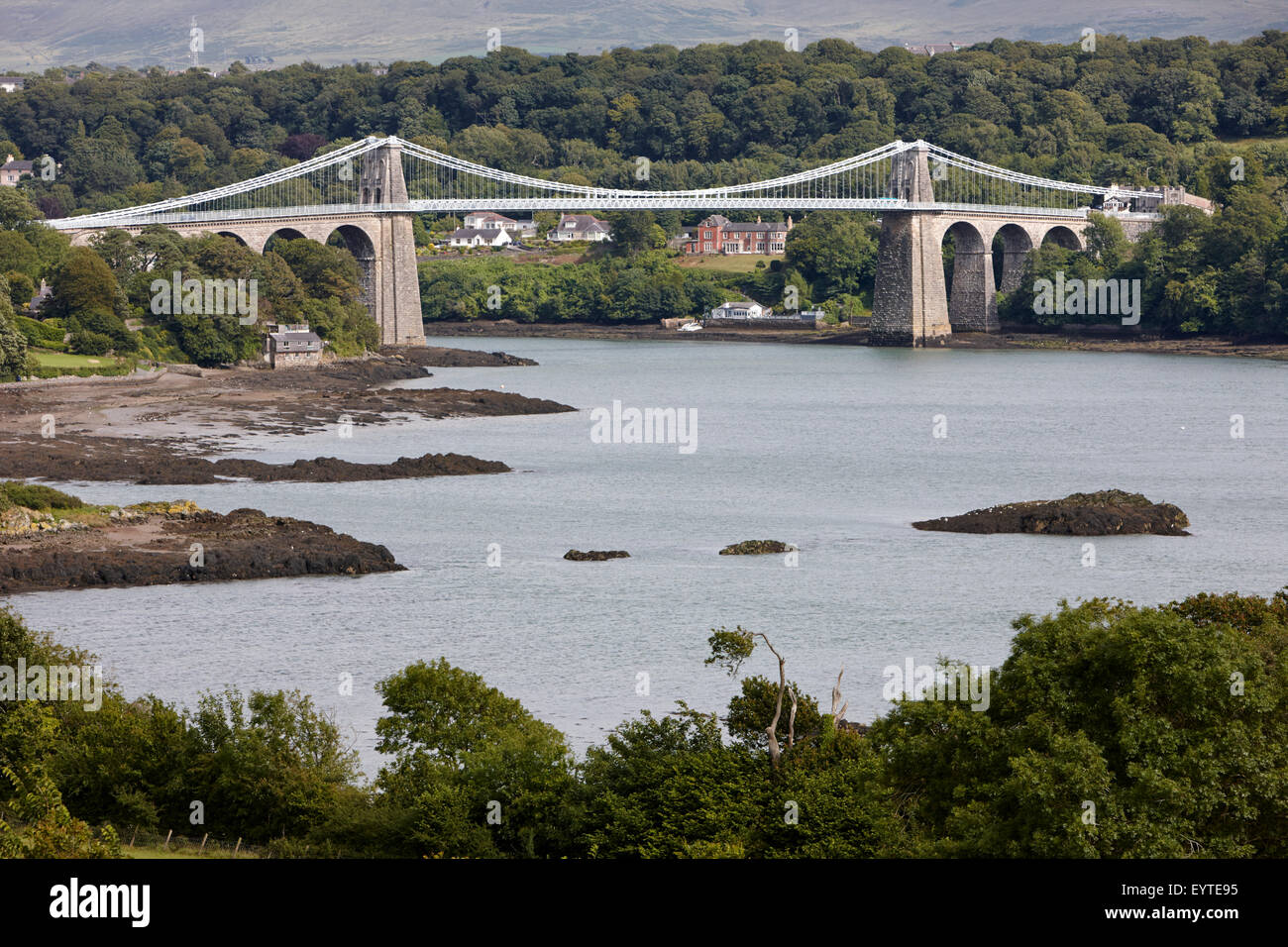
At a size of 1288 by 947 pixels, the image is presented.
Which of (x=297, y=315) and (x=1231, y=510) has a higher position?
(x=297, y=315)

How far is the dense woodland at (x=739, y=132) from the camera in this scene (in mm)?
76875

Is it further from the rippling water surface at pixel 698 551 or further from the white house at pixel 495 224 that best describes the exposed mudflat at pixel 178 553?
the white house at pixel 495 224

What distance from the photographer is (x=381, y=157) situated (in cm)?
7312

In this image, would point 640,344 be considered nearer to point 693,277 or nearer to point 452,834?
point 693,277

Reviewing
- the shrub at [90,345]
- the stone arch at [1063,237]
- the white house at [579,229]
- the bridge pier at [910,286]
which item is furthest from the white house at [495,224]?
the shrub at [90,345]

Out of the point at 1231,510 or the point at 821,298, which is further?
the point at 821,298

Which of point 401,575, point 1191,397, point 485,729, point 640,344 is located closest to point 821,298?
point 640,344

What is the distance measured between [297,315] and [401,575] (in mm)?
32931

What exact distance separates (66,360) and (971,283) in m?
45.6

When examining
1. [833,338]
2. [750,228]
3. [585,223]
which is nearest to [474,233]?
[585,223]

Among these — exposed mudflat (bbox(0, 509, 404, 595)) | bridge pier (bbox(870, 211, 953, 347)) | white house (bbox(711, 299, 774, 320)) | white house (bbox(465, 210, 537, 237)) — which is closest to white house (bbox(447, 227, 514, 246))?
white house (bbox(465, 210, 537, 237))

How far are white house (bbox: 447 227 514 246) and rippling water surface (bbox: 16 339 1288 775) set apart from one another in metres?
42.7

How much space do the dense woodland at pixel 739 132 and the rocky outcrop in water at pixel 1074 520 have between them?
39.7 metres

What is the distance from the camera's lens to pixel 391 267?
2749 inches
